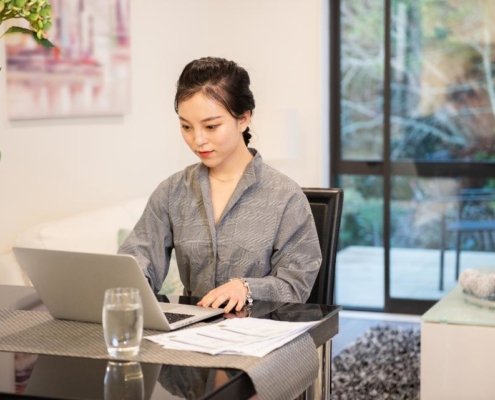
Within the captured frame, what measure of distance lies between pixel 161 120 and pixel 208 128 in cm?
271

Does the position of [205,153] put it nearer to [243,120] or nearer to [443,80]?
[243,120]

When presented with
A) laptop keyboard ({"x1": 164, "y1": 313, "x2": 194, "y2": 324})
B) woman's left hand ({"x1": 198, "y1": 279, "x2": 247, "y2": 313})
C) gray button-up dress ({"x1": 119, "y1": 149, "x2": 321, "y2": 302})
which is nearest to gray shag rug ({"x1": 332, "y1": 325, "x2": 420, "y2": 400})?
gray button-up dress ({"x1": 119, "y1": 149, "x2": 321, "y2": 302})

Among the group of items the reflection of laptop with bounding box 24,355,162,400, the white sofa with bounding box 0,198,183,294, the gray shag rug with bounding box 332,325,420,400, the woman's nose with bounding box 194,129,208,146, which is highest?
the woman's nose with bounding box 194,129,208,146

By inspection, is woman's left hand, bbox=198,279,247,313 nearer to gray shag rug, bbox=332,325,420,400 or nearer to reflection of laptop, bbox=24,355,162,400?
reflection of laptop, bbox=24,355,162,400

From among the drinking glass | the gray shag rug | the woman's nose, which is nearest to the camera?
the drinking glass

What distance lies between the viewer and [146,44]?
4.61 m

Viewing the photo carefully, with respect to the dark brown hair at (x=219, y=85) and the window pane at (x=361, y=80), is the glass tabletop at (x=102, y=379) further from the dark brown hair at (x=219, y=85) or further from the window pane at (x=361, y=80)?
the window pane at (x=361, y=80)

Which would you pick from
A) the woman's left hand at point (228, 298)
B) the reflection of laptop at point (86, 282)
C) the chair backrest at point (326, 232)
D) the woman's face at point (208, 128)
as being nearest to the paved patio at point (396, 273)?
the chair backrest at point (326, 232)

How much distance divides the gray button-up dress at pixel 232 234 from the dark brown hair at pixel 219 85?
162 mm

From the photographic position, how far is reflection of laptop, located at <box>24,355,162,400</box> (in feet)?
4.34

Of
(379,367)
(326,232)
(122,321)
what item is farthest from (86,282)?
(379,367)

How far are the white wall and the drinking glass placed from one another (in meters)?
2.09

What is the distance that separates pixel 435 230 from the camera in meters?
5.54

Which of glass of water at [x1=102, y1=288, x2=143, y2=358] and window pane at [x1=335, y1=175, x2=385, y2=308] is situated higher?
glass of water at [x1=102, y1=288, x2=143, y2=358]
